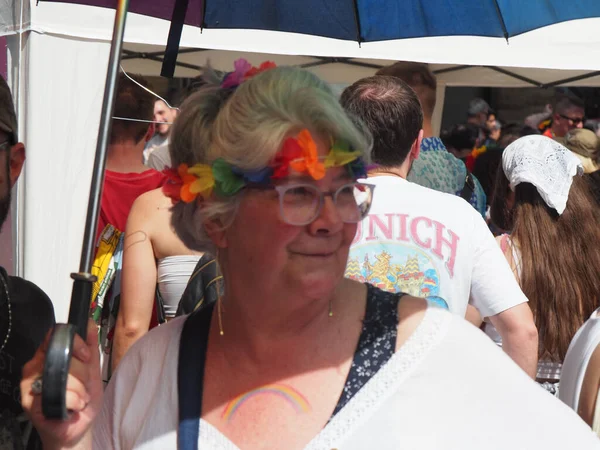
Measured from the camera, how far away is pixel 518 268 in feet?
13.0

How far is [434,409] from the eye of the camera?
1907 millimetres

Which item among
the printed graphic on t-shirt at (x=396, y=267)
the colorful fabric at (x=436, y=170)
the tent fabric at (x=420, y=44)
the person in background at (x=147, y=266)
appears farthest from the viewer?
the tent fabric at (x=420, y=44)

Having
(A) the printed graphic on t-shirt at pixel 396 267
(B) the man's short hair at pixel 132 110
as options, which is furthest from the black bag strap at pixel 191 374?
(B) the man's short hair at pixel 132 110

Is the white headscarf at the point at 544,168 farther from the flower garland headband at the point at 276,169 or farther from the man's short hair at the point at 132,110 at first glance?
the flower garland headband at the point at 276,169

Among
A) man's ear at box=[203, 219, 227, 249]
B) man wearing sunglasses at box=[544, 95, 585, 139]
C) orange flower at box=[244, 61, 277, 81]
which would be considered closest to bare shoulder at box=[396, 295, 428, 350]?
man's ear at box=[203, 219, 227, 249]

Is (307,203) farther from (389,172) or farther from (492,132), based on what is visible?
(492,132)

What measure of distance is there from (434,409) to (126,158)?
2848mm

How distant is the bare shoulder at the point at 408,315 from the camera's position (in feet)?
6.65

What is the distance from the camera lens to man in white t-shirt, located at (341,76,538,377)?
10.1 ft

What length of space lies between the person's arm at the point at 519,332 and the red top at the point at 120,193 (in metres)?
1.62

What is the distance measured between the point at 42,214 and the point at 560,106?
22.9ft

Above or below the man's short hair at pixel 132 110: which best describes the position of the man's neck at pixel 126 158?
below

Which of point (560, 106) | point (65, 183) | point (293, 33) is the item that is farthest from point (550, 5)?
point (560, 106)

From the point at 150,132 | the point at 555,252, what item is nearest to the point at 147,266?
the point at 150,132
